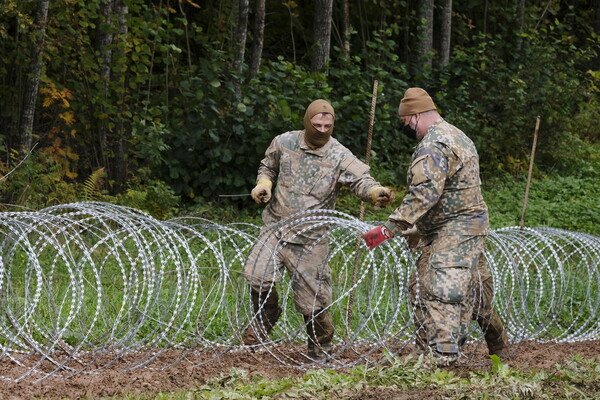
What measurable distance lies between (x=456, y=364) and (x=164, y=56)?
10.2 metres

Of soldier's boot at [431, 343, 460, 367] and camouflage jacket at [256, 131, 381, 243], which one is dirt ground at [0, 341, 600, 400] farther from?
camouflage jacket at [256, 131, 381, 243]

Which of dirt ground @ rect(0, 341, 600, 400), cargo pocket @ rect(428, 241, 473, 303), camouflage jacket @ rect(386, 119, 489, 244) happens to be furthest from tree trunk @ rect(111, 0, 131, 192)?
cargo pocket @ rect(428, 241, 473, 303)

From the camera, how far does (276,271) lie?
7.54 metres

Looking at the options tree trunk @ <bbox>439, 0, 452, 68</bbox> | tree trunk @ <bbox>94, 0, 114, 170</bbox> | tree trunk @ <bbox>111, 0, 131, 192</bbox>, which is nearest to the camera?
tree trunk @ <bbox>94, 0, 114, 170</bbox>

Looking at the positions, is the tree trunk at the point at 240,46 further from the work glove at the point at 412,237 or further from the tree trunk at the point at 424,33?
the work glove at the point at 412,237

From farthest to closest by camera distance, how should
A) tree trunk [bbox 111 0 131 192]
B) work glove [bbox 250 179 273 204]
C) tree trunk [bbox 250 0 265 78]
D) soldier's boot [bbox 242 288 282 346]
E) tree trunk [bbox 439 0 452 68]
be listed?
tree trunk [bbox 439 0 452 68] → tree trunk [bbox 250 0 265 78] → tree trunk [bbox 111 0 131 192] → soldier's boot [bbox 242 288 282 346] → work glove [bbox 250 179 273 204]

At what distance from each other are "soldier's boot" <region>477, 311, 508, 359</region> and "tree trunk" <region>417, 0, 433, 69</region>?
11354 millimetres

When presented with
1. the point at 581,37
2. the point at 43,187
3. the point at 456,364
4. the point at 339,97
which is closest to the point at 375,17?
the point at 339,97

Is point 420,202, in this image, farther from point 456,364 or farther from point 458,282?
point 456,364

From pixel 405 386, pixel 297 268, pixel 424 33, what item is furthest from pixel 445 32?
pixel 405 386

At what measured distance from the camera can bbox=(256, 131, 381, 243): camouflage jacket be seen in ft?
25.3

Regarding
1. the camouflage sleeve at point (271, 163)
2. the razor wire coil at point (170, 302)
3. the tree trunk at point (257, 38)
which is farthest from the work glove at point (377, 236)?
the tree trunk at point (257, 38)

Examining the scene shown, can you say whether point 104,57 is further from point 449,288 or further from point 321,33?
point 449,288

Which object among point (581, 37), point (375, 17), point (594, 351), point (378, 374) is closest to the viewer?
point (378, 374)
